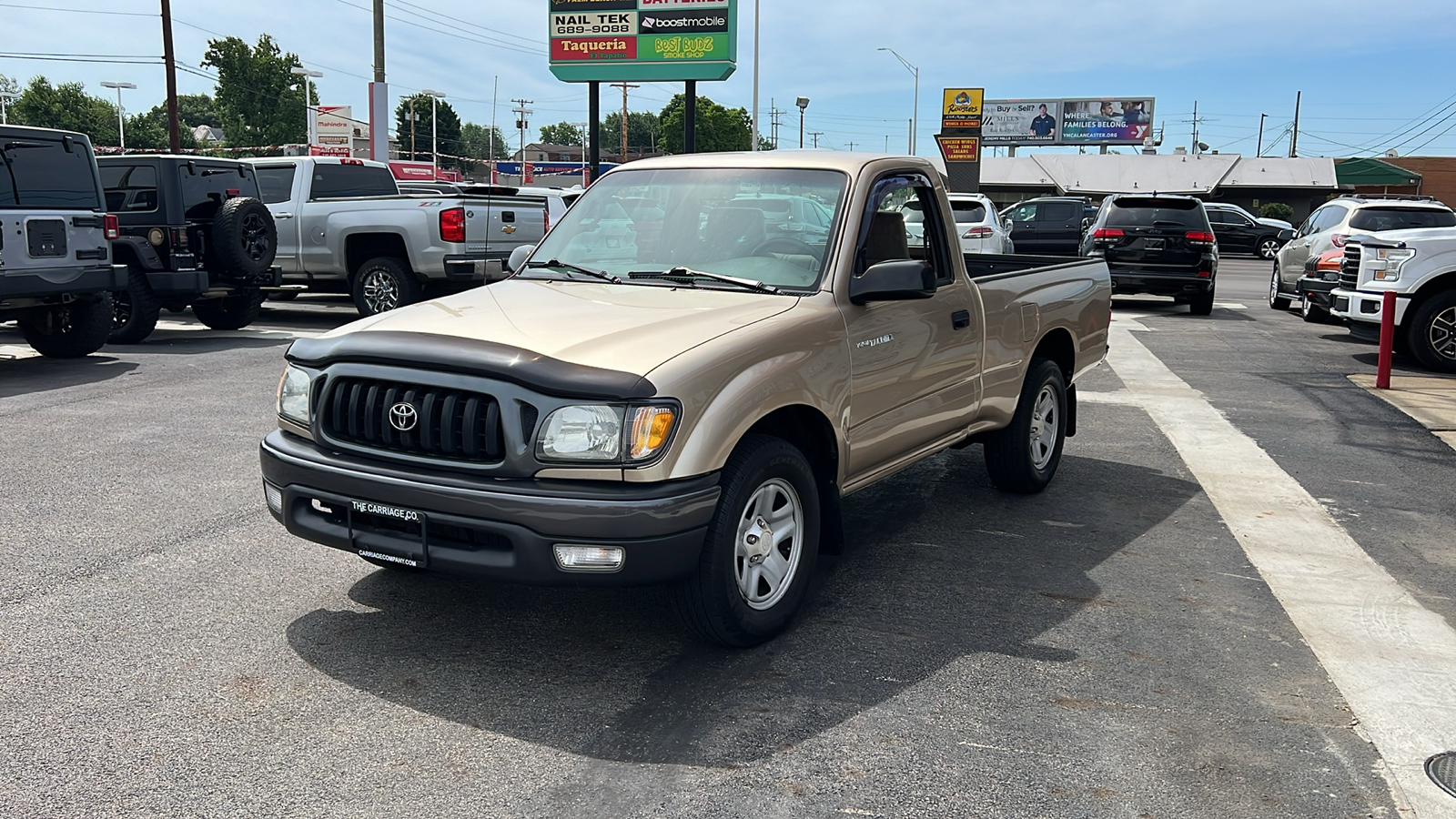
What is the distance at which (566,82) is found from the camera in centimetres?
3262

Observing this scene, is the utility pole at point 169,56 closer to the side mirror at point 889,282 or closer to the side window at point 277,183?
the side window at point 277,183

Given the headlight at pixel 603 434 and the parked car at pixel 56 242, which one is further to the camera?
the parked car at pixel 56 242

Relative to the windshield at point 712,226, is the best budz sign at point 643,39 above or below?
above

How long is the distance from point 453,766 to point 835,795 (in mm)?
1081

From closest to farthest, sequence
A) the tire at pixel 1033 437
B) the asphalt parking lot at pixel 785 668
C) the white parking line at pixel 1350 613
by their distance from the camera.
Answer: the asphalt parking lot at pixel 785 668, the white parking line at pixel 1350 613, the tire at pixel 1033 437

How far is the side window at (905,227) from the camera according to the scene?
530 centimetres

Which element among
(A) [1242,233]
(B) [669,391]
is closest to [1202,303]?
(B) [669,391]

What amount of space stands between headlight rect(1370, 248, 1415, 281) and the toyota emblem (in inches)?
445

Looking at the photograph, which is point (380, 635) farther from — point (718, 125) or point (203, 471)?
point (718, 125)

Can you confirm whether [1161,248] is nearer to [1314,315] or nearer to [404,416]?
[1314,315]

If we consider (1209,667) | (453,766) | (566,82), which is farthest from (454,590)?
(566,82)

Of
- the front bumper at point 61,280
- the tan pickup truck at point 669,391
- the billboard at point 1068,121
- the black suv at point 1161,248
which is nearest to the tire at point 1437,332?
the black suv at point 1161,248

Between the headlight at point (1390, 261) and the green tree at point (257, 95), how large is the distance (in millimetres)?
99979

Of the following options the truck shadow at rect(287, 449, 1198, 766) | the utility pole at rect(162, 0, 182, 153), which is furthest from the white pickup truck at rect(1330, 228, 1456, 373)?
the utility pole at rect(162, 0, 182, 153)
